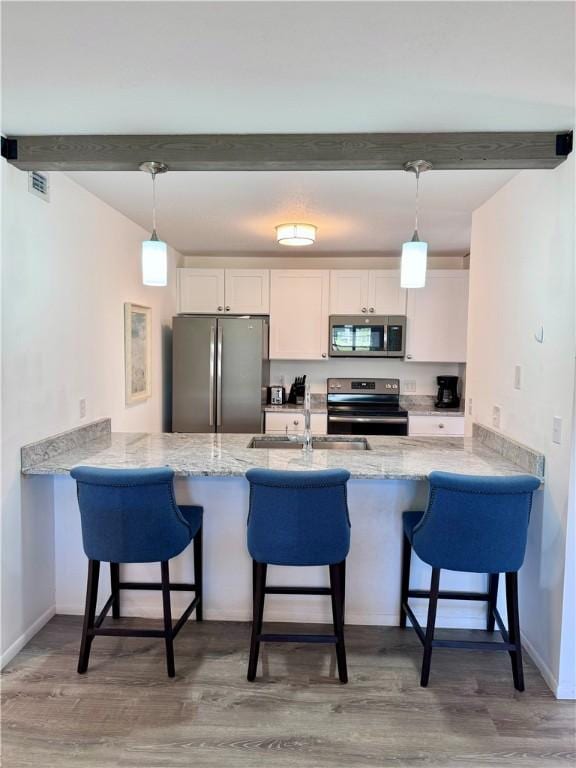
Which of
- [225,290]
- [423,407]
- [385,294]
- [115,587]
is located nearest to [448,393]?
[423,407]

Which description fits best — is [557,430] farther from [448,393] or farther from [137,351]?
[137,351]

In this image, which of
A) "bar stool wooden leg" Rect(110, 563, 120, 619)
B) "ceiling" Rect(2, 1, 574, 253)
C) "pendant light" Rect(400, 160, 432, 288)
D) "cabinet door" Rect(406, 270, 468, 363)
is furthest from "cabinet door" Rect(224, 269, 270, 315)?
"bar stool wooden leg" Rect(110, 563, 120, 619)

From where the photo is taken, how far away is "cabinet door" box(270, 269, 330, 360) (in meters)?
4.41

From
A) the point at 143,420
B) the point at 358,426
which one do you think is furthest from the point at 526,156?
the point at 143,420

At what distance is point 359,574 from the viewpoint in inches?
94.7

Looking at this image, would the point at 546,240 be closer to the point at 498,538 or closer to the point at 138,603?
the point at 498,538

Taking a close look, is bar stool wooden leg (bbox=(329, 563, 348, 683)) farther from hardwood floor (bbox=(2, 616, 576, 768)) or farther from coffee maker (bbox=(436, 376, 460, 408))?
coffee maker (bbox=(436, 376, 460, 408))

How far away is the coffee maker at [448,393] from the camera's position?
4.47 metres

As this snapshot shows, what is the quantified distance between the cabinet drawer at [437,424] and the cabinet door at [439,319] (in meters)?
0.56

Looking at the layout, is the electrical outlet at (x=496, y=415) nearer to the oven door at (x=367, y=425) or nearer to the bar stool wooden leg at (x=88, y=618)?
the oven door at (x=367, y=425)

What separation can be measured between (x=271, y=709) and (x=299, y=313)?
326cm

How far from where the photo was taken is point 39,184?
2.25m

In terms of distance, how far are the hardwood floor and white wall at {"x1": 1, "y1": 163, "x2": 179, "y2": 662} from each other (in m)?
0.38

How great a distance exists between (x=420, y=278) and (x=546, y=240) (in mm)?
604
